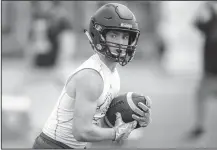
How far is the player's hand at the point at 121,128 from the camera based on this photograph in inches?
144

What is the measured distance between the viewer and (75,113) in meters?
3.54

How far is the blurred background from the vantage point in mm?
7941

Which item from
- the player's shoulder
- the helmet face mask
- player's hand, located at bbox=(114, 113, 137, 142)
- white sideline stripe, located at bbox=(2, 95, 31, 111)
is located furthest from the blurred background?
the player's shoulder

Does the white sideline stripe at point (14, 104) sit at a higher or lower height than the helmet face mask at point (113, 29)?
lower

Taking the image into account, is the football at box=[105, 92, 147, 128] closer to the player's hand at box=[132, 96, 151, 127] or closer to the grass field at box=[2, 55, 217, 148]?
the player's hand at box=[132, 96, 151, 127]

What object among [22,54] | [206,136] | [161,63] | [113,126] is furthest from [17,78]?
[113,126]

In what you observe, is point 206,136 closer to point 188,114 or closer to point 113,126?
point 188,114

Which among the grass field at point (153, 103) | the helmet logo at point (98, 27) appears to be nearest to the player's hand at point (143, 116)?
the helmet logo at point (98, 27)

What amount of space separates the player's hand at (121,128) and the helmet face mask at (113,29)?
41 cm

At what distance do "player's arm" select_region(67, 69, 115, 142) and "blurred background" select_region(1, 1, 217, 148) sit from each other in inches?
139

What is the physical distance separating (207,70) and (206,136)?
1.03 metres

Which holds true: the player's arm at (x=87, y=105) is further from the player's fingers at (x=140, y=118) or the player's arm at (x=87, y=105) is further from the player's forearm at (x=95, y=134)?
the player's fingers at (x=140, y=118)

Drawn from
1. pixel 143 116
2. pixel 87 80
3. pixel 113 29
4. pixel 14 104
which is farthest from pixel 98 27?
pixel 14 104

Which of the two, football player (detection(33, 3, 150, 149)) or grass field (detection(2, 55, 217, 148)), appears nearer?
football player (detection(33, 3, 150, 149))
